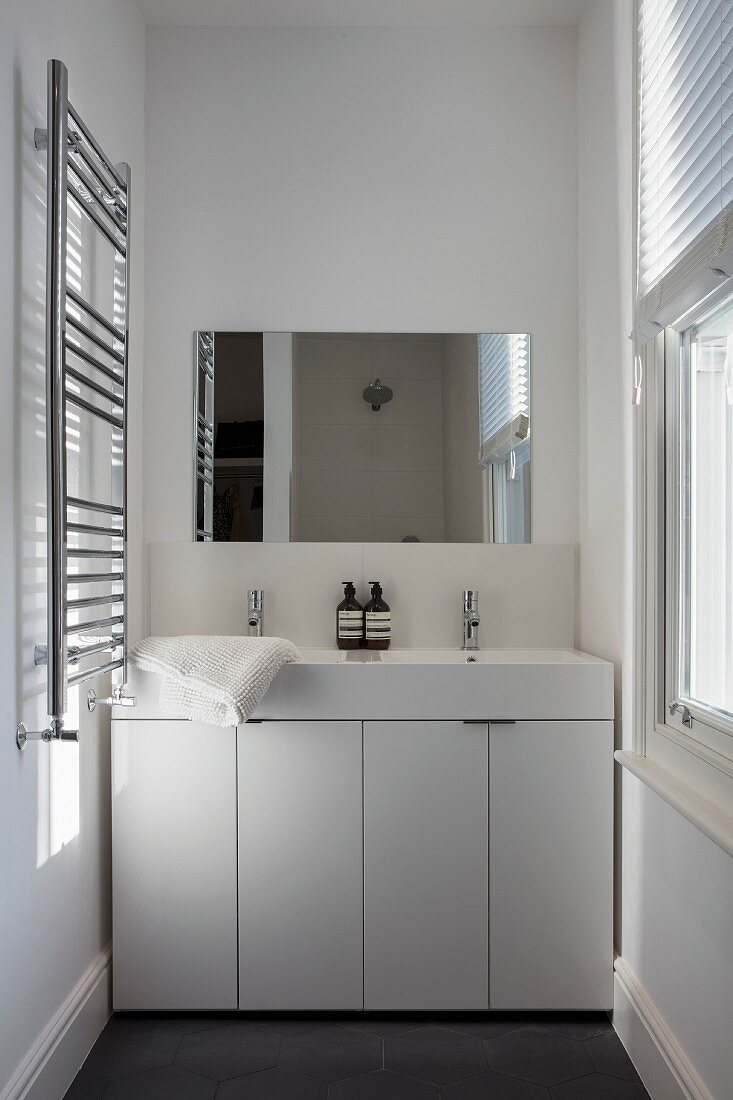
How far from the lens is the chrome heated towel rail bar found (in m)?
1.49

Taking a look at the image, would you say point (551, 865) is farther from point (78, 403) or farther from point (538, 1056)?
point (78, 403)

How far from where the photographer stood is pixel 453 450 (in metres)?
2.36

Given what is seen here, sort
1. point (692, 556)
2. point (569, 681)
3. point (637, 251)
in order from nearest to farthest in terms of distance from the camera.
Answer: point (692, 556), point (637, 251), point (569, 681)

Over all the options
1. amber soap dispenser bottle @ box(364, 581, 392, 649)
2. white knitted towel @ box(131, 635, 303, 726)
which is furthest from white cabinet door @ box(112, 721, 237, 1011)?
amber soap dispenser bottle @ box(364, 581, 392, 649)

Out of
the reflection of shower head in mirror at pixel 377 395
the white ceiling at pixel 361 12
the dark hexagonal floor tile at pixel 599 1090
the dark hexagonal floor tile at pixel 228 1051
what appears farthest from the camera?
the reflection of shower head in mirror at pixel 377 395

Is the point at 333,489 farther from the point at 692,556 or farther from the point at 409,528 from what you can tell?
the point at 692,556

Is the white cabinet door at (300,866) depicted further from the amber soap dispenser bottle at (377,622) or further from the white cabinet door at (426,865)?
the amber soap dispenser bottle at (377,622)

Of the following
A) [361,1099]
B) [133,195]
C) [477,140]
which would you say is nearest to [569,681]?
[361,1099]

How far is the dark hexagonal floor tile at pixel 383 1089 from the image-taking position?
1688 mm

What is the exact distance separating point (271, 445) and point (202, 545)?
335 mm

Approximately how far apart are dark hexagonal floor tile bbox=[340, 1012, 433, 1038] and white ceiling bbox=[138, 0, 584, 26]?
2558 millimetres

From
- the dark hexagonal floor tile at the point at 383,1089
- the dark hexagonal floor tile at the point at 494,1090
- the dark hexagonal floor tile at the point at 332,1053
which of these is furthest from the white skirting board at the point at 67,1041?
the dark hexagonal floor tile at the point at 494,1090

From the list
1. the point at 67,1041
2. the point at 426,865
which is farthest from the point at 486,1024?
the point at 67,1041

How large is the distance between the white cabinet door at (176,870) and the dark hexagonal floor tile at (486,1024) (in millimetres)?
517
